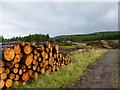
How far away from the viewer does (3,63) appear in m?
4.50

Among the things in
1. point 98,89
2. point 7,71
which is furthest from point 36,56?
point 98,89

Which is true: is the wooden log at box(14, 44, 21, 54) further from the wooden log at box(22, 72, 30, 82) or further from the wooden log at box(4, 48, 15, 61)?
the wooden log at box(22, 72, 30, 82)

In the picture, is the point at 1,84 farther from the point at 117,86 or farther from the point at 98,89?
the point at 117,86

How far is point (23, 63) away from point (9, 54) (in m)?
0.77

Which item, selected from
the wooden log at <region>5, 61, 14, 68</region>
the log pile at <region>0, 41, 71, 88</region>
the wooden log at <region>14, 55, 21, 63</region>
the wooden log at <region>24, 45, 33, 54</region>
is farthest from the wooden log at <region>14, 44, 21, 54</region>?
the wooden log at <region>5, 61, 14, 68</region>

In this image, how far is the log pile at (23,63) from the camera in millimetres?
4530

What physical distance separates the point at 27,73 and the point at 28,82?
0.36 metres

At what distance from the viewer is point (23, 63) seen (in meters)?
5.18

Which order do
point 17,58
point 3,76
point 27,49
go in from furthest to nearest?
point 27,49, point 17,58, point 3,76

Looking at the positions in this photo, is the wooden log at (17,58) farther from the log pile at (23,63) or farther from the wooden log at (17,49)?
the wooden log at (17,49)

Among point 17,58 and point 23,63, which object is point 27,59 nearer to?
point 23,63

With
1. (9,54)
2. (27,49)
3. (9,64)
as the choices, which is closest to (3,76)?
(9,64)

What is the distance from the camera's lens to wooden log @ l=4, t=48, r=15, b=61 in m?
4.53

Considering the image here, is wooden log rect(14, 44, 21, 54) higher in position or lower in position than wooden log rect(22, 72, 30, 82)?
higher
